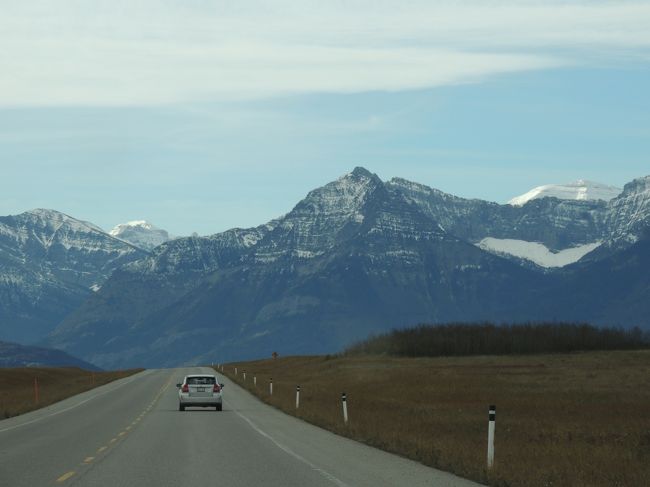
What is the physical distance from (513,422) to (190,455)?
56.1ft

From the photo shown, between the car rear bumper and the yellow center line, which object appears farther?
the car rear bumper

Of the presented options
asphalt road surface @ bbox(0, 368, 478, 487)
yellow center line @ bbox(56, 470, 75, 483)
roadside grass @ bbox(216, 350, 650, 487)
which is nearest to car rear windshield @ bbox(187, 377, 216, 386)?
roadside grass @ bbox(216, 350, 650, 487)

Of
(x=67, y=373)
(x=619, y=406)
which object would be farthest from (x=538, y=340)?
(x=619, y=406)

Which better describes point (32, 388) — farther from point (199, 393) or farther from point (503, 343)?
point (503, 343)

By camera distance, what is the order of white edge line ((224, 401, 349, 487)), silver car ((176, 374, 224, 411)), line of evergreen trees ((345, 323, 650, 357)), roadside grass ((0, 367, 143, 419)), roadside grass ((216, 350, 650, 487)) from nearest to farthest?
white edge line ((224, 401, 349, 487))
roadside grass ((216, 350, 650, 487))
silver car ((176, 374, 224, 411))
roadside grass ((0, 367, 143, 419))
line of evergreen trees ((345, 323, 650, 357))

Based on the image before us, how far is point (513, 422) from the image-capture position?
42.3m

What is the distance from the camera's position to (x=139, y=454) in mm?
28734

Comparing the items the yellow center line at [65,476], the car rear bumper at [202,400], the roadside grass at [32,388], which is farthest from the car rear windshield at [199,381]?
the yellow center line at [65,476]

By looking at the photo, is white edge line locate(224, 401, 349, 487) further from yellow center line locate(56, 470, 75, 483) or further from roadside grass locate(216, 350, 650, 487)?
yellow center line locate(56, 470, 75, 483)

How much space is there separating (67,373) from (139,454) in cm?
11557

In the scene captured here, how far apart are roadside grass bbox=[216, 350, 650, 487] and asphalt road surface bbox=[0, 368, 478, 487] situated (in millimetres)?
1009

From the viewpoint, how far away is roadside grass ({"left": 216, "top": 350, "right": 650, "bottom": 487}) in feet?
79.7

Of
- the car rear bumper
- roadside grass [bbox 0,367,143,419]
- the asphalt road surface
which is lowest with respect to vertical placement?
roadside grass [bbox 0,367,143,419]

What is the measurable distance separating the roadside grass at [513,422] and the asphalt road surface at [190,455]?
101 cm
